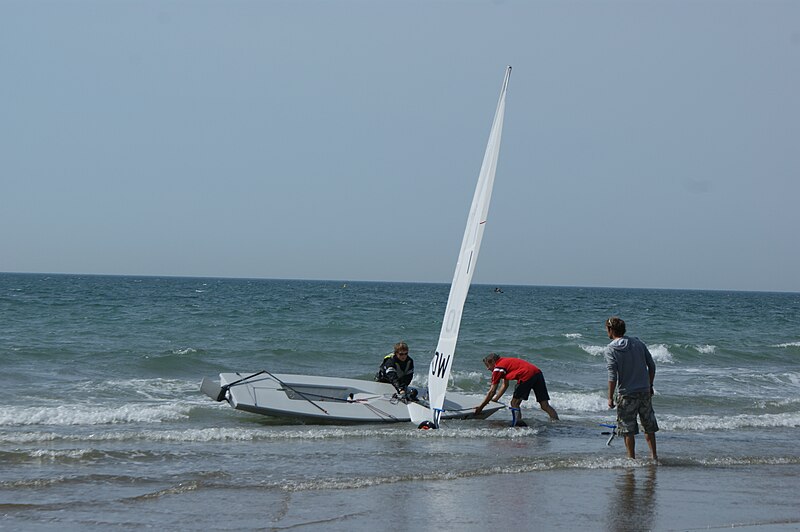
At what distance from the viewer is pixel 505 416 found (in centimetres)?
1282

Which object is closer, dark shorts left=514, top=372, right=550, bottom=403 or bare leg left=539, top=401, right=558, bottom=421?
dark shorts left=514, top=372, right=550, bottom=403

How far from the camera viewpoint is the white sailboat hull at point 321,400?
11.8 metres

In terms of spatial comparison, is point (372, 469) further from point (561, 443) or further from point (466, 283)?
point (561, 443)

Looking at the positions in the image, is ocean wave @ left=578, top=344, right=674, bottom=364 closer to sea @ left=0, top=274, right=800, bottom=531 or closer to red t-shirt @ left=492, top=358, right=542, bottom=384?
sea @ left=0, top=274, right=800, bottom=531

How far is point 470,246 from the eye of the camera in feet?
31.4

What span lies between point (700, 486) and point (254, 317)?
88.5 feet

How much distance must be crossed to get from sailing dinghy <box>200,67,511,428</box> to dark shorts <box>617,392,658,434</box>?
1925 millimetres

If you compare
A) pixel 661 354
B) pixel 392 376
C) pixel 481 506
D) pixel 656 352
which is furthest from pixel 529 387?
pixel 656 352

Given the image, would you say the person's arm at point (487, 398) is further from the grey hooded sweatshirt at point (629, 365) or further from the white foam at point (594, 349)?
the white foam at point (594, 349)

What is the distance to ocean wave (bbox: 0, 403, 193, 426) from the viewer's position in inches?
452

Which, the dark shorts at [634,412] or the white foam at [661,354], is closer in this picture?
the dark shorts at [634,412]

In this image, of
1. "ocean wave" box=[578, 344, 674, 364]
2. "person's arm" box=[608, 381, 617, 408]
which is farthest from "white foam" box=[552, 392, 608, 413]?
"ocean wave" box=[578, 344, 674, 364]

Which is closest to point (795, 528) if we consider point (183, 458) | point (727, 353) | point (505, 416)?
point (183, 458)

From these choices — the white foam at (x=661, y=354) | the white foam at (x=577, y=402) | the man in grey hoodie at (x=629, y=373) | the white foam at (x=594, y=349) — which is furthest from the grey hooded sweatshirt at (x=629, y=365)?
the white foam at (x=661, y=354)
